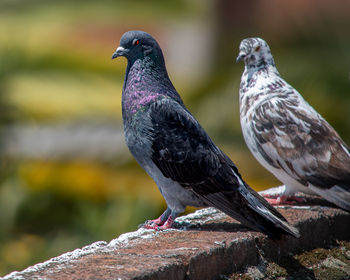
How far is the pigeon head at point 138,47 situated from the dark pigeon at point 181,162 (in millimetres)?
166

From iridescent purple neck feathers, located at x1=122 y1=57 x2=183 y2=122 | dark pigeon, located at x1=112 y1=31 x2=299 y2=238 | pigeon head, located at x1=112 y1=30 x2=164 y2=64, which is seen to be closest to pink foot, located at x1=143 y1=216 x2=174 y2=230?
dark pigeon, located at x1=112 y1=31 x2=299 y2=238

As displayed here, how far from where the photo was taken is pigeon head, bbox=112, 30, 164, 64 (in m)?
3.82

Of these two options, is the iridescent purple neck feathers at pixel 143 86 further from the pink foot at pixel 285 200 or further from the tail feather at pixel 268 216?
the pink foot at pixel 285 200

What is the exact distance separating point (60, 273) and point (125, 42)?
1.53 m

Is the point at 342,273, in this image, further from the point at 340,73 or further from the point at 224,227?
the point at 340,73

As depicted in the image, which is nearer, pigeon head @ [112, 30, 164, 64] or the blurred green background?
pigeon head @ [112, 30, 164, 64]

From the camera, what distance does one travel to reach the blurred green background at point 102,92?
24.6ft

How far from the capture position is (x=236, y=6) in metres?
13.9

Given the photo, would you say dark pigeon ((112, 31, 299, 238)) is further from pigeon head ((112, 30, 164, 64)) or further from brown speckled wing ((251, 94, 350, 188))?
brown speckled wing ((251, 94, 350, 188))

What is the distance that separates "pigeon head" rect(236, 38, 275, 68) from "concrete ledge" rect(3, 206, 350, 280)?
1092 mm

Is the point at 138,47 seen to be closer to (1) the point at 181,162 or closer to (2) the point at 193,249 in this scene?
(1) the point at 181,162

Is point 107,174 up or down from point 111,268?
up

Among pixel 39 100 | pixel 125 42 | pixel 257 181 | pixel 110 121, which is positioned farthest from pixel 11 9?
pixel 125 42

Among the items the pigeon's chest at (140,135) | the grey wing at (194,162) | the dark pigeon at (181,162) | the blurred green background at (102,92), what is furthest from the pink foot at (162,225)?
the blurred green background at (102,92)
